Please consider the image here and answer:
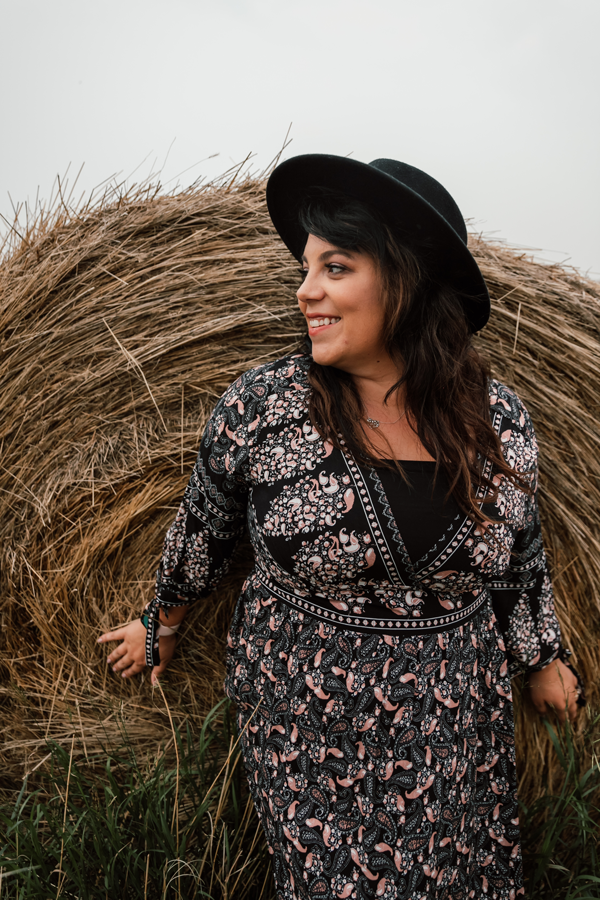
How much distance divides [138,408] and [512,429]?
81 cm

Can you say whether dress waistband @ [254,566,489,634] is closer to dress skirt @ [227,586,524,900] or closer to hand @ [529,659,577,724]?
dress skirt @ [227,586,524,900]

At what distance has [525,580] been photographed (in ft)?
3.73

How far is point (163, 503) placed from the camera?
1306 mm

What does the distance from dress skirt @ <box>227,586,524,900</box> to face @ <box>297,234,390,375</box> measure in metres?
0.49

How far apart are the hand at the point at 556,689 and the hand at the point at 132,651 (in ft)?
2.86

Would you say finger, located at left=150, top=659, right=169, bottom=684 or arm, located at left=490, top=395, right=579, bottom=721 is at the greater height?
arm, located at left=490, top=395, right=579, bottom=721

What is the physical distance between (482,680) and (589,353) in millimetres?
764

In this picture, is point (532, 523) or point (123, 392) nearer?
point (532, 523)

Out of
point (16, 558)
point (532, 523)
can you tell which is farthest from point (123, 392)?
point (532, 523)

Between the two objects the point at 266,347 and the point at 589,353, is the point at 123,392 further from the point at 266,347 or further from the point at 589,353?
the point at 589,353

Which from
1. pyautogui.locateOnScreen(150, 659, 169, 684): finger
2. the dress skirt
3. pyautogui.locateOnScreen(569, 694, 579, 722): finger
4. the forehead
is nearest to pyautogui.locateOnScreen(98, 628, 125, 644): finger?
pyautogui.locateOnScreen(150, 659, 169, 684): finger

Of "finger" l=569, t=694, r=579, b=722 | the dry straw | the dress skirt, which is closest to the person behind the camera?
the dress skirt

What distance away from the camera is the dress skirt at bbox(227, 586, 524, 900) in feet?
3.10

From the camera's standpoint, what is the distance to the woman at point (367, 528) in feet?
2.89
